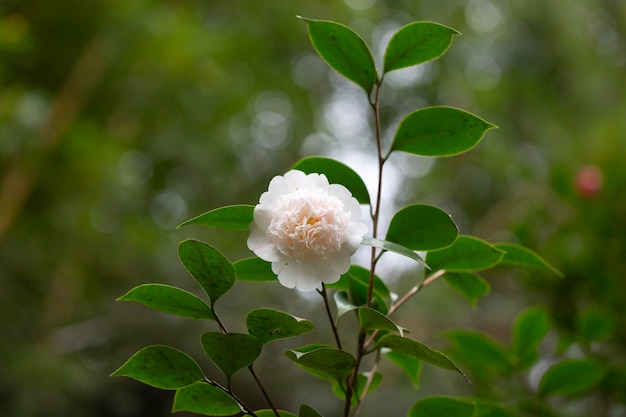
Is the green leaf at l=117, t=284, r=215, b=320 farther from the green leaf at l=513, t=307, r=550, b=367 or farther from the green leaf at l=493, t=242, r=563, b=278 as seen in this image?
the green leaf at l=513, t=307, r=550, b=367

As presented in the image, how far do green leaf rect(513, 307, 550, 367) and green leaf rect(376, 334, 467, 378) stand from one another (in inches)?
15.5

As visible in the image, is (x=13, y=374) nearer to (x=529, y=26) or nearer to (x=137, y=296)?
Result: (x=137, y=296)

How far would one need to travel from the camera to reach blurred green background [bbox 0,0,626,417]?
128 cm

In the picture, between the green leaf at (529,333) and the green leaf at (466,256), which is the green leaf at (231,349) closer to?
the green leaf at (466,256)

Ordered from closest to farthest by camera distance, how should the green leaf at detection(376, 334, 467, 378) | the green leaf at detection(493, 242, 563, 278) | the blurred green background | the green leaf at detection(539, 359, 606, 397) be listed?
1. the green leaf at detection(376, 334, 467, 378)
2. the green leaf at detection(493, 242, 563, 278)
3. the green leaf at detection(539, 359, 606, 397)
4. the blurred green background

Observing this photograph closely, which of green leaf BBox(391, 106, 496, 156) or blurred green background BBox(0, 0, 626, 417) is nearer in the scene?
green leaf BBox(391, 106, 496, 156)

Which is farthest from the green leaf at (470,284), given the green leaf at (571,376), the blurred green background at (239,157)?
the blurred green background at (239,157)

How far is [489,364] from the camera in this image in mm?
723

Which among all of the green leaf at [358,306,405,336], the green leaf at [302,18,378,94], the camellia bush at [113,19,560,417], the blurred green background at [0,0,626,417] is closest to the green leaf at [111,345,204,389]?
the camellia bush at [113,19,560,417]

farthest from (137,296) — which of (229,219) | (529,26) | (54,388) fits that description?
(529,26)

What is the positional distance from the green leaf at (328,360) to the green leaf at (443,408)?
3.9 inches

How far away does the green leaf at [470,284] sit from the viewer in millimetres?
470

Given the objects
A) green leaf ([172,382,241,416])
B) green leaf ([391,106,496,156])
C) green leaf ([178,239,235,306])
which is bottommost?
green leaf ([172,382,241,416])

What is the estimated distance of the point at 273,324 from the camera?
0.34m
